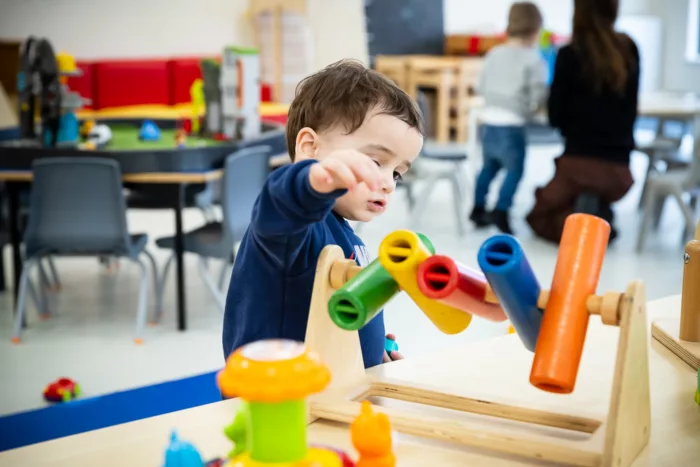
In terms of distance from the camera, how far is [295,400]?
1.78ft

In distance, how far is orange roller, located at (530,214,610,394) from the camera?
773mm

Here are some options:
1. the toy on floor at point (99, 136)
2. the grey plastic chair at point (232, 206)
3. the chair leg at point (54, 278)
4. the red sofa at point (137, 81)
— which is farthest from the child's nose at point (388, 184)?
the red sofa at point (137, 81)

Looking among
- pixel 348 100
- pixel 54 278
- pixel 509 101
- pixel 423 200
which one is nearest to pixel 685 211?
pixel 509 101

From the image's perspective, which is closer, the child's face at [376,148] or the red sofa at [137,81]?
the child's face at [376,148]

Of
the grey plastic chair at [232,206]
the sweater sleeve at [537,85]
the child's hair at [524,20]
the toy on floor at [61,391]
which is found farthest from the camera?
the sweater sleeve at [537,85]

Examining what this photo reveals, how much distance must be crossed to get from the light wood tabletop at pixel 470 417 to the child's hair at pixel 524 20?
11.3 ft

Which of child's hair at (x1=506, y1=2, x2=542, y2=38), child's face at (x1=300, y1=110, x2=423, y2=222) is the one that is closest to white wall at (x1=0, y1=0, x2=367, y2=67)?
child's hair at (x1=506, y1=2, x2=542, y2=38)

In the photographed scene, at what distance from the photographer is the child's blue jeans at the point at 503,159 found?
15.4 feet

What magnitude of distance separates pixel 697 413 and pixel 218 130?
2.94 metres

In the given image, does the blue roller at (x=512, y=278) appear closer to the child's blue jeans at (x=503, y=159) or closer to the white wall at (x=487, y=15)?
the child's blue jeans at (x=503, y=159)

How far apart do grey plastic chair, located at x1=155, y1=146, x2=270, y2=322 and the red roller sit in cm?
230

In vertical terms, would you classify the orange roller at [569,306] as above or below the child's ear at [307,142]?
below

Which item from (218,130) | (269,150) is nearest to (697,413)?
(269,150)

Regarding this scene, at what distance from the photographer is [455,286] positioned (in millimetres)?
794
